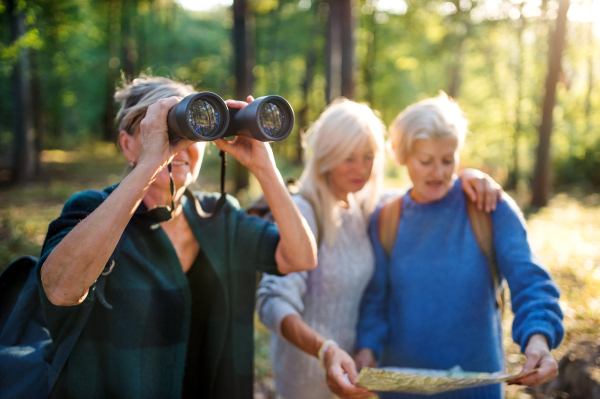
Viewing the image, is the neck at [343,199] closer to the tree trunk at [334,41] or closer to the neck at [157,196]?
the neck at [157,196]

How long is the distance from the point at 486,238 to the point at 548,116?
1137cm

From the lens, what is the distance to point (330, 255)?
2.32m

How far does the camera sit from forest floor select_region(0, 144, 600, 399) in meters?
4.43

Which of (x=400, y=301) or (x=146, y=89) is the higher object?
(x=146, y=89)

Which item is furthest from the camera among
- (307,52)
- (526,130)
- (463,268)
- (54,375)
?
(307,52)

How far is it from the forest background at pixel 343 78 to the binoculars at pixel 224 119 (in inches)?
203

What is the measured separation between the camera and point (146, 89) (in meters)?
1.89

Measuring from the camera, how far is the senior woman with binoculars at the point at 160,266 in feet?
4.71

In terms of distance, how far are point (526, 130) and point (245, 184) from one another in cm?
1206

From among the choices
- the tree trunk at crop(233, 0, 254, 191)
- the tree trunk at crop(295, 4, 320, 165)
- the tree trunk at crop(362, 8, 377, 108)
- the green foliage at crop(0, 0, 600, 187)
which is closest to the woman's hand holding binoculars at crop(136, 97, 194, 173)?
the tree trunk at crop(233, 0, 254, 191)

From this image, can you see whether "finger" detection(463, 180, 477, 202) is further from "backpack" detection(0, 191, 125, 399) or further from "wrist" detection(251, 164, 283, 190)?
"backpack" detection(0, 191, 125, 399)

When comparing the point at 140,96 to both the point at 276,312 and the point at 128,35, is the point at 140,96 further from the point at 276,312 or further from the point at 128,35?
the point at 128,35

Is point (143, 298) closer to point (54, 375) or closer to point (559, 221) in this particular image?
point (54, 375)

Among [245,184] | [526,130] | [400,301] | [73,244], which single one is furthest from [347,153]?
[526,130]
